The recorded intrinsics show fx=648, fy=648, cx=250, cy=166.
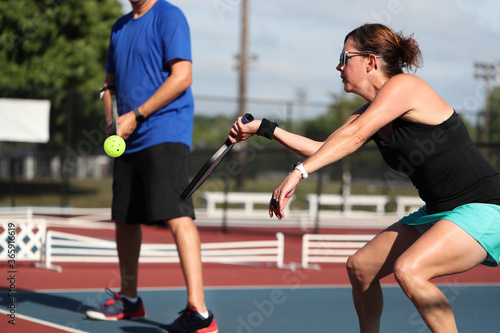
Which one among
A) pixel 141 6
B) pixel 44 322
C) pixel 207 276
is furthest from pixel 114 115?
pixel 207 276

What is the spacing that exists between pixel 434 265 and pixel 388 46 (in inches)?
42.8

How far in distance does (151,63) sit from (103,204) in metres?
16.7

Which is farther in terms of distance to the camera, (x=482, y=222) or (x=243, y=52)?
(x=243, y=52)

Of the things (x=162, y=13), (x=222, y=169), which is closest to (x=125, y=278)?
(x=162, y=13)

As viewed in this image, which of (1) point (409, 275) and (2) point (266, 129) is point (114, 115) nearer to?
(2) point (266, 129)

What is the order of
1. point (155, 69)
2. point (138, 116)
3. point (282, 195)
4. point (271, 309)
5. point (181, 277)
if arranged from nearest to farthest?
point (282, 195) < point (138, 116) < point (155, 69) < point (271, 309) < point (181, 277)

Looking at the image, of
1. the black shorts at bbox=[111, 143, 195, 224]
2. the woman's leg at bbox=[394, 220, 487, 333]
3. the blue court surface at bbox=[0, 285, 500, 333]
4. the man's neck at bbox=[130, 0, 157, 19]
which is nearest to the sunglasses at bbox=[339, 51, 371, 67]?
the woman's leg at bbox=[394, 220, 487, 333]

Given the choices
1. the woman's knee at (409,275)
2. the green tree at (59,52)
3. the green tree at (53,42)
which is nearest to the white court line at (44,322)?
the woman's knee at (409,275)

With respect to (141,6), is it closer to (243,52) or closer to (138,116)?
(138,116)

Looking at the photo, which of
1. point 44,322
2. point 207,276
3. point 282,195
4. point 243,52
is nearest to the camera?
point 282,195

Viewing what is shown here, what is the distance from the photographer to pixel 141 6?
4488 millimetres

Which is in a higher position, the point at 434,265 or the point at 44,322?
the point at 434,265

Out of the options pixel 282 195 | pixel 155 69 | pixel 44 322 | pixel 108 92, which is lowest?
pixel 44 322

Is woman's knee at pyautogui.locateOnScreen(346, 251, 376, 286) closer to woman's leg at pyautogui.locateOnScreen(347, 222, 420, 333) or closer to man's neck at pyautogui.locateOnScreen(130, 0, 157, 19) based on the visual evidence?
woman's leg at pyautogui.locateOnScreen(347, 222, 420, 333)
